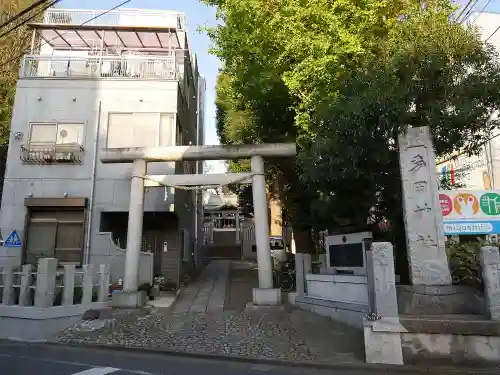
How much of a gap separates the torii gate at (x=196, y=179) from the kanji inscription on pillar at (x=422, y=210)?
4885 mm

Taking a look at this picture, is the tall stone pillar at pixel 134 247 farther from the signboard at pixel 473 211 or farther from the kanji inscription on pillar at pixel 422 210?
the signboard at pixel 473 211

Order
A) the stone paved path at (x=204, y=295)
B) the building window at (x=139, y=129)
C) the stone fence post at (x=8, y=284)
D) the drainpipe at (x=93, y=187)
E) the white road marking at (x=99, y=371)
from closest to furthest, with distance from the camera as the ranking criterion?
the white road marking at (x=99, y=371) → the stone fence post at (x=8, y=284) → the stone paved path at (x=204, y=295) → the drainpipe at (x=93, y=187) → the building window at (x=139, y=129)

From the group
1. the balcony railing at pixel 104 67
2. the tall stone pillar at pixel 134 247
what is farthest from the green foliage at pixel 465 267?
the balcony railing at pixel 104 67

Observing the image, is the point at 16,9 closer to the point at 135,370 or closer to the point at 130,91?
the point at 130,91

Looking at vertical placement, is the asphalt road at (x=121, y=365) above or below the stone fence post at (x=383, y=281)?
below

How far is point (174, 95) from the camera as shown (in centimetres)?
1750

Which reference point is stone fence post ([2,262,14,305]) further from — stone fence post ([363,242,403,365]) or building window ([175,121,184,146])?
stone fence post ([363,242,403,365])

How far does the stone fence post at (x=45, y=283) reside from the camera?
11.0 metres

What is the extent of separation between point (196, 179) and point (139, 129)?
4749mm

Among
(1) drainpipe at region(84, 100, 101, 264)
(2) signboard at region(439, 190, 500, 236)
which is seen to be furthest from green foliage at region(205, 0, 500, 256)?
(1) drainpipe at region(84, 100, 101, 264)

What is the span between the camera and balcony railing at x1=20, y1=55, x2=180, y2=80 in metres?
17.9

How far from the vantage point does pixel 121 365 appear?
7781mm

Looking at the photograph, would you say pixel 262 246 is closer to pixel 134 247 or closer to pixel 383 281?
pixel 134 247

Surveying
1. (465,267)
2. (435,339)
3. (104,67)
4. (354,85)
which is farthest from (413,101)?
(104,67)
